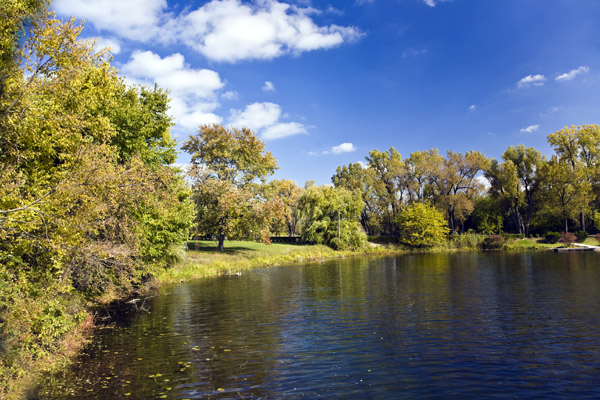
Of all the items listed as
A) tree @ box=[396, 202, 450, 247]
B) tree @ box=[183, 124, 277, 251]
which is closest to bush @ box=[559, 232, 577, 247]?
tree @ box=[396, 202, 450, 247]

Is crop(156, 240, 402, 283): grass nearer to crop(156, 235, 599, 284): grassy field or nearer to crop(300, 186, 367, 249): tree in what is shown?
crop(156, 235, 599, 284): grassy field

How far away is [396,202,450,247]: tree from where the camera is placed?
6975 cm

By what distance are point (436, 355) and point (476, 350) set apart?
150 cm

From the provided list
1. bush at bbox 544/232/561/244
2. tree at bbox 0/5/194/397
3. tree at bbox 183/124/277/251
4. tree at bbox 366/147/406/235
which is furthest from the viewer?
tree at bbox 366/147/406/235

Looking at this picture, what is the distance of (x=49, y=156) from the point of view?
14812 millimetres

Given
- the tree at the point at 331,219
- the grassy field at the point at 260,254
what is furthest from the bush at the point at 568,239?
the tree at the point at 331,219

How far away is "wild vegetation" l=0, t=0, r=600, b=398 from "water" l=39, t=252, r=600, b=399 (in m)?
2.55

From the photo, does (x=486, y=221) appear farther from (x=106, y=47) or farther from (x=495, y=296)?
(x=106, y=47)

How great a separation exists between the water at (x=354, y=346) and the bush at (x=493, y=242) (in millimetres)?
43180

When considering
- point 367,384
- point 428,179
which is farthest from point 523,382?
point 428,179

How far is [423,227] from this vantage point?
70.3 m

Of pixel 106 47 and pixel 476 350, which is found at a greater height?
pixel 106 47

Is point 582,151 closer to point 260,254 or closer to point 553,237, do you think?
point 553,237

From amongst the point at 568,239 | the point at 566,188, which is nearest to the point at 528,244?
the point at 568,239
